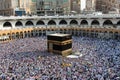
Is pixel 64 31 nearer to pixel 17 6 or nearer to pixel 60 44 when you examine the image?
pixel 60 44

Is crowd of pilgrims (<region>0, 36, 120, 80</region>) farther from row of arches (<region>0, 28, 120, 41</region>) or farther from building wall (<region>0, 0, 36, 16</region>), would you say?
building wall (<region>0, 0, 36, 16</region>)

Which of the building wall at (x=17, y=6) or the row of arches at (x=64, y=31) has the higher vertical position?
the building wall at (x=17, y=6)

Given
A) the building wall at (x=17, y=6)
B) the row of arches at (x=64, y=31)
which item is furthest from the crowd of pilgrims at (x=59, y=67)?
the building wall at (x=17, y=6)

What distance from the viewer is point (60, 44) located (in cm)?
3841

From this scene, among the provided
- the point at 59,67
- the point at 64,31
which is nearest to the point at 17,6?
the point at 64,31

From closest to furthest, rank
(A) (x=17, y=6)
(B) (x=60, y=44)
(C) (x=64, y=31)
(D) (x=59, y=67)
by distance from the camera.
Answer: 1. (D) (x=59, y=67)
2. (B) (x=60, y=44)
3. (C) (x=64, y=31)
4. (A) (x=17, y=6)

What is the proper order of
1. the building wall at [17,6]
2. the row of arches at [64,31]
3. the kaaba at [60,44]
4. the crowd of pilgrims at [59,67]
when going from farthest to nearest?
the building wall at [17,6] → the row of arches at [64,31] → the kaaba at [60,44] → the crowd of pilgrims at [59,67]

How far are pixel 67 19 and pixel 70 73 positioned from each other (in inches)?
1725

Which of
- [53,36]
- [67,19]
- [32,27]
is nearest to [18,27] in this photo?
[32,27]

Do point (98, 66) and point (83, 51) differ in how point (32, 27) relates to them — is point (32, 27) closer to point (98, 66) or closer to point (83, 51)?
point (83, 51)

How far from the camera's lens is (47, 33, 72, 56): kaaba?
38469 millimetres

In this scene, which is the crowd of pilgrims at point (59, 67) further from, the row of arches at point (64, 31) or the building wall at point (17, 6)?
the building wall at point (17, 6)

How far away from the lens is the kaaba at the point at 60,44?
38.5 metres

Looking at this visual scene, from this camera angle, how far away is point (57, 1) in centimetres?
9625
